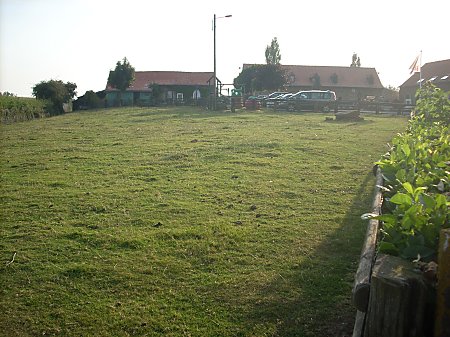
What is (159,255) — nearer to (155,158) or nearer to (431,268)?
(431,268)

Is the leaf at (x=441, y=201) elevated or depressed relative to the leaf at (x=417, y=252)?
elevated

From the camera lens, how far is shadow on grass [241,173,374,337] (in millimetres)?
3537

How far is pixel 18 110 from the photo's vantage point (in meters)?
32.0

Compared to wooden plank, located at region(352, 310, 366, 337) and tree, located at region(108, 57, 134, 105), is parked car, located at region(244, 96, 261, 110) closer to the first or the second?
tree, located at region(108, 57, 134, 105)

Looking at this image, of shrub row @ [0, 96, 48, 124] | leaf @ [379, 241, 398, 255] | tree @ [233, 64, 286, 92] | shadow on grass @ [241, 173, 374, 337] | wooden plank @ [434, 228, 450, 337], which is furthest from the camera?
tree @ [233, 64, 286, 92]

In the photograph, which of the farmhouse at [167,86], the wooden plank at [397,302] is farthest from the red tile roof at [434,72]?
the wooden plank at [397,302]

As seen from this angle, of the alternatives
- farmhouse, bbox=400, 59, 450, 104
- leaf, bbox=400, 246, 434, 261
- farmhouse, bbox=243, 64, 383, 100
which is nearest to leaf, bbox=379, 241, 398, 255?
leaf, bbox=400, 246, 434, 261

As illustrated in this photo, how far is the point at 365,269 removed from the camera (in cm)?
312

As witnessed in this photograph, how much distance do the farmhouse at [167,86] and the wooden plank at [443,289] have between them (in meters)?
56.4

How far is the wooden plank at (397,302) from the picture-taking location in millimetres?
2449

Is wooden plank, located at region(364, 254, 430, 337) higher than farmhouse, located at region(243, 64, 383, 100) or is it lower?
lower

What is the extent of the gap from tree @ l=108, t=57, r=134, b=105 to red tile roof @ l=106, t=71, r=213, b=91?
422 centimetres

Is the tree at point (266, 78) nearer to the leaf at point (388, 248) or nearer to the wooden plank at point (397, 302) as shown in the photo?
the leaf at point (388, 248)

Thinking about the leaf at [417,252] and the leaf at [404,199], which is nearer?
the leaf at [417,252]
